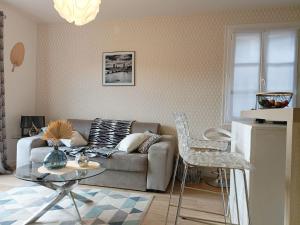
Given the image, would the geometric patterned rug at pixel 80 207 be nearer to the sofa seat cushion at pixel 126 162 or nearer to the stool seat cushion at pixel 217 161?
the sofa seat cushion at pixel 126 162

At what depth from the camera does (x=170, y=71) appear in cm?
380

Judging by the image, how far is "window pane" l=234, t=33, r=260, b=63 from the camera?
137 inches

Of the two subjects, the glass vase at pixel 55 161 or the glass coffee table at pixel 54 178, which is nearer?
the glass coffee table at pixel 54 178

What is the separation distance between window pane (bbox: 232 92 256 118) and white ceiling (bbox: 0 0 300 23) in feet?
4.29

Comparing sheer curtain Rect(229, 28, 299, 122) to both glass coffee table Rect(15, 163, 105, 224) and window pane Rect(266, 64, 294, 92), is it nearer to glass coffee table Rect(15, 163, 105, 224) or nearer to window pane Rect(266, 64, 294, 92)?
window pane Rect(266, 64, 294, 92)

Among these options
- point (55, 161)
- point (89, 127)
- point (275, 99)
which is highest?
point (275, 99)

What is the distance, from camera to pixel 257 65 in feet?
11.4

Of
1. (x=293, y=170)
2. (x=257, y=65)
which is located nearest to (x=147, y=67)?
(x=257, y=65)

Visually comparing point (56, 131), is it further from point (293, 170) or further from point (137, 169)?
point (293, 170)

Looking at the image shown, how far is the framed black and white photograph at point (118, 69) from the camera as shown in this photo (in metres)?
3.93

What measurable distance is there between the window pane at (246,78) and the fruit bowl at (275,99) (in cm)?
186

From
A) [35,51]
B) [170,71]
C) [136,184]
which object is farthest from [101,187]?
[35,51]

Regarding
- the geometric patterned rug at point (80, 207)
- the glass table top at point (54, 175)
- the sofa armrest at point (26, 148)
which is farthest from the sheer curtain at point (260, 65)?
the sofa armrest at point (26, 148)

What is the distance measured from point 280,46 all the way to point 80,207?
3.45 m
